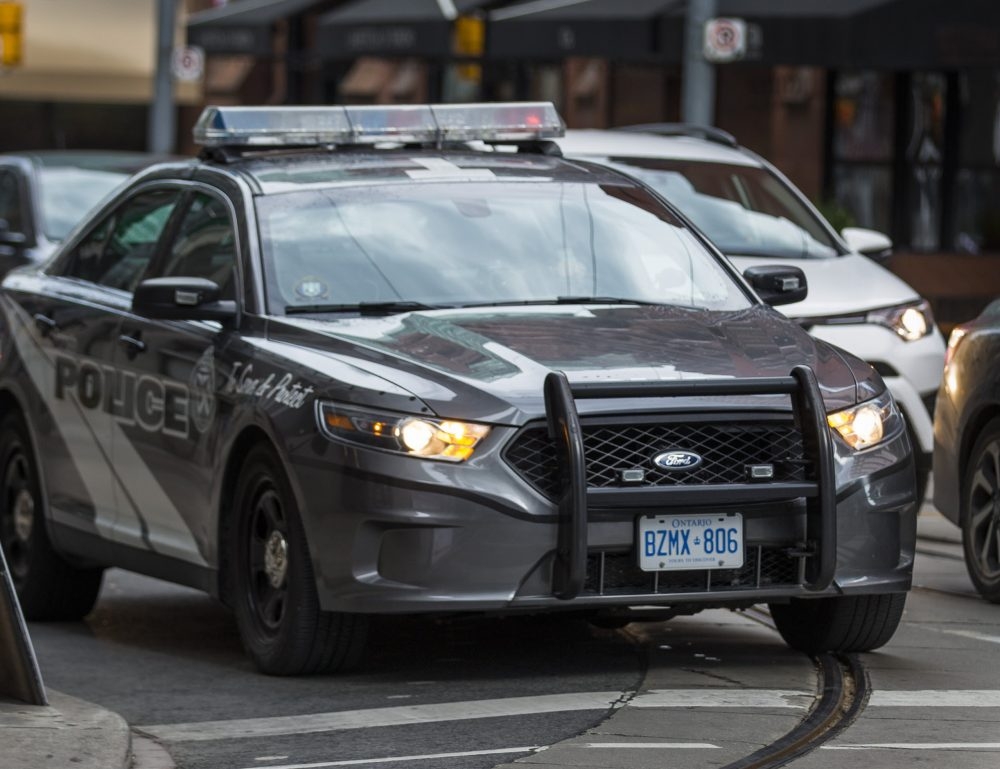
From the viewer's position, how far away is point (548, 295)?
27.4 feet

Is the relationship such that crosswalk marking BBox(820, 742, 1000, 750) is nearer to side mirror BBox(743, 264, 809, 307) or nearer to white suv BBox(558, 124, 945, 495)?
side mirror BBox(743, 264, 809, 307)

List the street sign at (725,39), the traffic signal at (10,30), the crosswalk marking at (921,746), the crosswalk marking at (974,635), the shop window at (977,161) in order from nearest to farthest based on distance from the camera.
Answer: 1. the crosswalk marking at (921,746)
2. the crosswalk marking at (974,635)
3. the street sign at (725,39)
4. the shop window at (977,161)
5. the traffic signal at (10,30)

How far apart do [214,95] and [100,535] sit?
36.2 metres

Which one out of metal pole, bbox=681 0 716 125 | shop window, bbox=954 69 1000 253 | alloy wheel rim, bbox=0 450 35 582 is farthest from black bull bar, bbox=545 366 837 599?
shop window, bbox=954 69 1000 253

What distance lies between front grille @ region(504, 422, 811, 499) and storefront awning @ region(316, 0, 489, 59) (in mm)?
20867

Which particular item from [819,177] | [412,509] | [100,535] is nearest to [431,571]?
[412,509]

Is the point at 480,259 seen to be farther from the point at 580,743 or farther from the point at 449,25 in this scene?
the point at 449,25

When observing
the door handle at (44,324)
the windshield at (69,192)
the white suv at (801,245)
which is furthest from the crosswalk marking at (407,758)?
the windshield at (69,192)

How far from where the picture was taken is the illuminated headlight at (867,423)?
7.52 meters

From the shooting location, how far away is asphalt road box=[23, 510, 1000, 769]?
6676 millimetres

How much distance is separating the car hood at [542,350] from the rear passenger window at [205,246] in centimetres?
59

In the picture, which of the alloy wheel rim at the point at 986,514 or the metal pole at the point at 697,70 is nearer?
the alloy wheel rim at the point at 986,514

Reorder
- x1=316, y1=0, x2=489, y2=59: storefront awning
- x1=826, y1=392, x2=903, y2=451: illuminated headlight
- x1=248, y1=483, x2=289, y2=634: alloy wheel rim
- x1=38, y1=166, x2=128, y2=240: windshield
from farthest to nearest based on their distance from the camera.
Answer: x1=316, y1=0, x2=489, y2=59: storefront awning
x1=38, y1=166, x2=128, y2=240: windshield
x1=248, y1=483, x2=289, y2=634: alloy wheel rim
x1=826, y1=392, x2=903, y2=451: illuminated headlight

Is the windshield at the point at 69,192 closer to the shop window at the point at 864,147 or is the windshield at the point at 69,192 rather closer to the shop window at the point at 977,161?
the shop window at the point at 864,147
